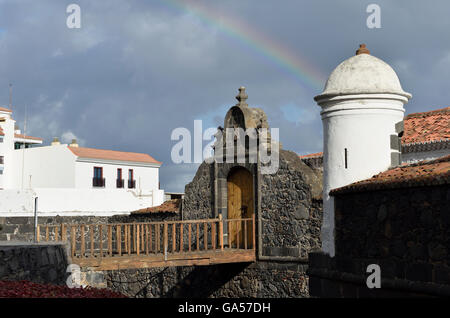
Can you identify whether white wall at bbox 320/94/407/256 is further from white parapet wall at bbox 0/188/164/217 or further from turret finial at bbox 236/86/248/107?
white parapet wall at bbox 0/188/164/217

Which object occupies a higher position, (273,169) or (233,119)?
(233,119)

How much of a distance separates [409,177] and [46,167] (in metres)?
39.2

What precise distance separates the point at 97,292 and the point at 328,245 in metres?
3.69

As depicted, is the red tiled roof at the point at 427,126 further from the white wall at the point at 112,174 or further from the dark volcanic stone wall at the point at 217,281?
the white wall at the point at 112,174

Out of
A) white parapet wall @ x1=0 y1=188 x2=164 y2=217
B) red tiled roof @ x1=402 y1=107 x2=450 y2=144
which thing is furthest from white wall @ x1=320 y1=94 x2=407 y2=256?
white parapet wall @ x1=0 y1=188 x2=164 y2=217

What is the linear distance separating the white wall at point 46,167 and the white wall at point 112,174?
59cm

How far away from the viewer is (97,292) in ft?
23.9

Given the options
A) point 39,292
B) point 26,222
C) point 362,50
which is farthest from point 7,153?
point 39,292

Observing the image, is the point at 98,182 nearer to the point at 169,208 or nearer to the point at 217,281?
the point at 169,208

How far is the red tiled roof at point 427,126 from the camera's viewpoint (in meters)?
17.7

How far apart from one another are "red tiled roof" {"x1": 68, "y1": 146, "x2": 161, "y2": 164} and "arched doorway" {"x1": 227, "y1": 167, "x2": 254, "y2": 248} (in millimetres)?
27318
